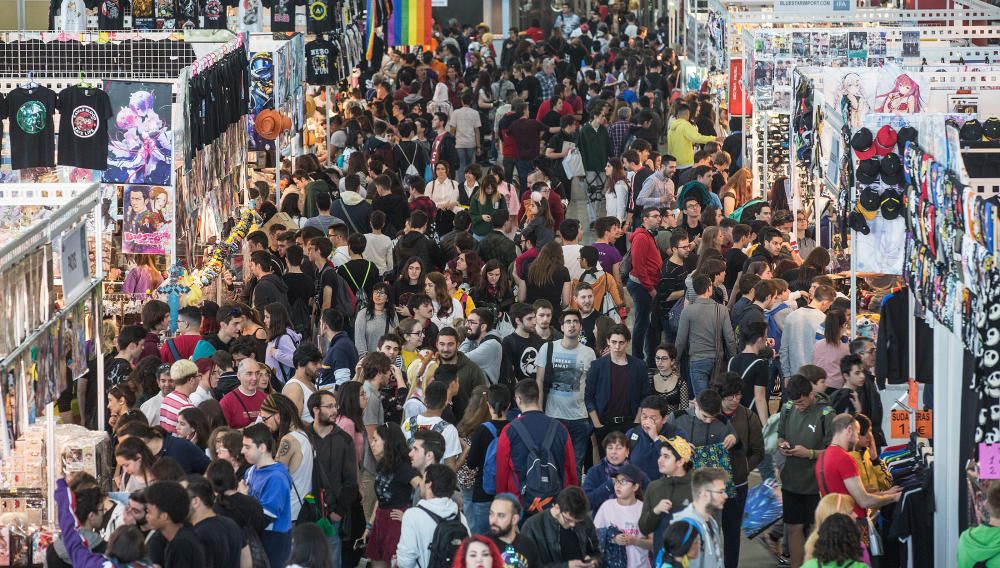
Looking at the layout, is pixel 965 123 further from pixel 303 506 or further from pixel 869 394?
pixel 303 506

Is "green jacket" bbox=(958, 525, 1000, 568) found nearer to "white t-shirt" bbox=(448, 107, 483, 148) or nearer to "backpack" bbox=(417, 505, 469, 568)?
"backpack" bbox=(417, 505, 469, 568)

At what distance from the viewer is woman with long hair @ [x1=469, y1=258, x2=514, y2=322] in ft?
39.1

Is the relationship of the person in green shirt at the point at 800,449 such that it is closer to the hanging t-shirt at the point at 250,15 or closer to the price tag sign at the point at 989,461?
the price tag sign at the point at 989,461

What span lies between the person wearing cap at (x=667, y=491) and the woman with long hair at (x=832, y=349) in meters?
2.46

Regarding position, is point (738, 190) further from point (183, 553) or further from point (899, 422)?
point (183, 553)

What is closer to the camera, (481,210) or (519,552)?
(519,552)

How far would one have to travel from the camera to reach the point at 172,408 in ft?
29.1

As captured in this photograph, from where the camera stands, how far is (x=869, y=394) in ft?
30.8

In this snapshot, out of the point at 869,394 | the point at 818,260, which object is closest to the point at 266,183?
the point at 818,260

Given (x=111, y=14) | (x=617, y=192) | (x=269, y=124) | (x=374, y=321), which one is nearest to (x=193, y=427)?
(x=374, y=321)

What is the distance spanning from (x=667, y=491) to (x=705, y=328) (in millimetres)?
3480

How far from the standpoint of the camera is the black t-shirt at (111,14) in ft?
67.6

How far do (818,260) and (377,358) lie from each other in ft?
13.3

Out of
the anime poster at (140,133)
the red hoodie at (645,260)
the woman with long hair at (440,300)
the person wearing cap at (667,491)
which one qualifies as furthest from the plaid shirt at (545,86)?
the person wearing cap at (667,491)
